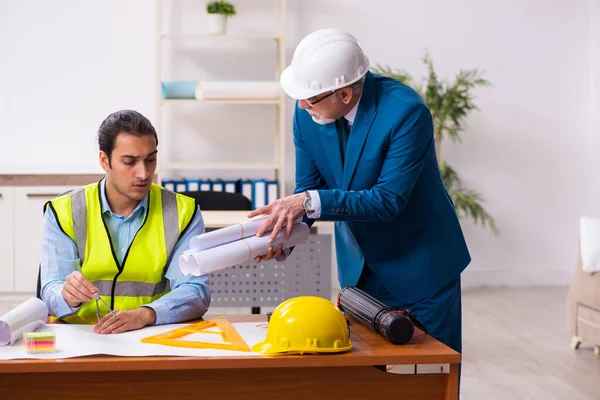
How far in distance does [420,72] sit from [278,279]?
2966 millimetres

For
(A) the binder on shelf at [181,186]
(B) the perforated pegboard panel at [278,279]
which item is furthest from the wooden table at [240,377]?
(A) the binder on shelf at [181,186]

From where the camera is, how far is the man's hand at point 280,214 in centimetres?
197

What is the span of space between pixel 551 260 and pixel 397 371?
206 inches

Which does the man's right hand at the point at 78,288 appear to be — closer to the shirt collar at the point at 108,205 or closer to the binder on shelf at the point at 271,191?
the shirt collar at the point at 108,205

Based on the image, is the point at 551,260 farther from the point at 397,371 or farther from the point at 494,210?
the point at 397,371

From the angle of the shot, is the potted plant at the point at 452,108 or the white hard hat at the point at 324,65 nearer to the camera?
the white hard hat at the point at 324,65

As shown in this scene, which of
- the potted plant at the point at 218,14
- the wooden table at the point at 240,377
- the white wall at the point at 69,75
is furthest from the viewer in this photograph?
the white wall at the point at 69,75

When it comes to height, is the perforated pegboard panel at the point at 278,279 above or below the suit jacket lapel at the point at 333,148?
below

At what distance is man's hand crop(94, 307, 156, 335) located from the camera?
1913 mm

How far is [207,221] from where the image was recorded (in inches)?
154

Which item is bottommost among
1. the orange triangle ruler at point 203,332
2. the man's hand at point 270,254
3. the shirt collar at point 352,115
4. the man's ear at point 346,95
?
the orange triangle ruler at point 203,332

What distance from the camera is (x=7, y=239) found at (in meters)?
5.53

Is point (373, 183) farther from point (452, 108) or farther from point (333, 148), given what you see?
point (452, 108)

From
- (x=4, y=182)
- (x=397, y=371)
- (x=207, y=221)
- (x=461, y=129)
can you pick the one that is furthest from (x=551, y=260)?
(x=397, y=371)
